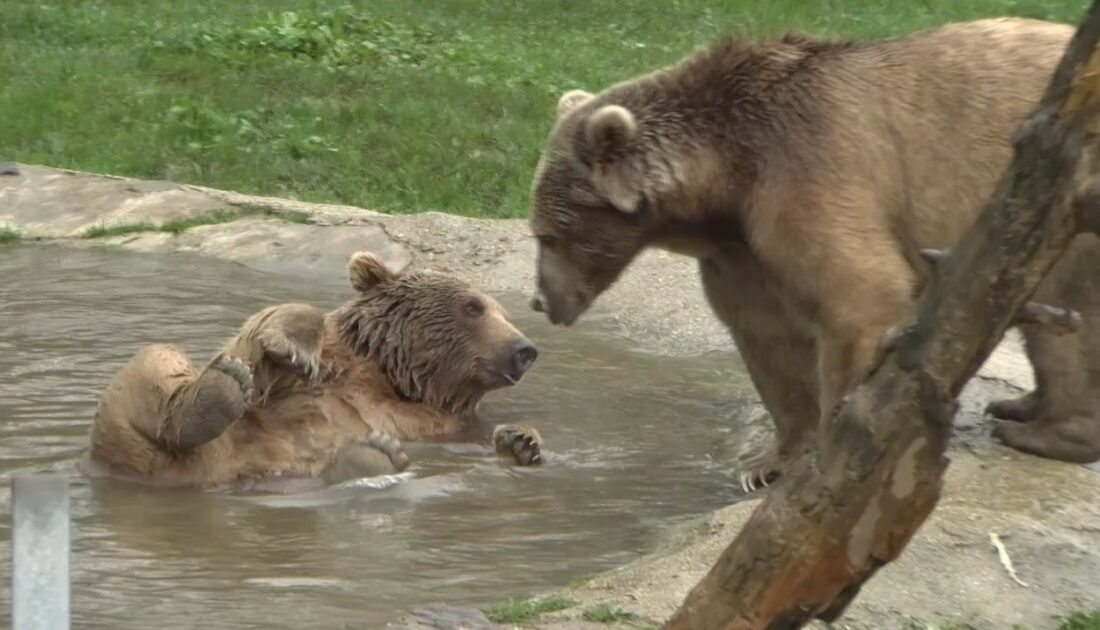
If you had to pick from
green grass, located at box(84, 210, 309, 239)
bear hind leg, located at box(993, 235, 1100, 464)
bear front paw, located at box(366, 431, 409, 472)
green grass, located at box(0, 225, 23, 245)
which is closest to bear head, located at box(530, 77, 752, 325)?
bear front paw, located at box(366, 431, 409, 472)

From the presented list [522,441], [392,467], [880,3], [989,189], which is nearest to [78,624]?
[392,467]

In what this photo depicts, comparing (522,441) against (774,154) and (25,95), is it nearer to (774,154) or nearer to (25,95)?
(774,154)

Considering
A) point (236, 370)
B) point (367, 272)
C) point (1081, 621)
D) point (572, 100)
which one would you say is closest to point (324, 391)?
point (367, 272)

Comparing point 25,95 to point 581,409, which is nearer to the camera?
point 581,409

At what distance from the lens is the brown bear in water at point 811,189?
6066 mm

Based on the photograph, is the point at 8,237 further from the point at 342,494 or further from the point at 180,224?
the point at 342,494

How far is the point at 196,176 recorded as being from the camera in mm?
13688

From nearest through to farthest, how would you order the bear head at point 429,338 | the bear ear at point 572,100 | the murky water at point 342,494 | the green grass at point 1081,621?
the green grass at point 1081,621 → the murky water at point 342,494 → the bear ear at point 572,100 → the bear head at point 429,338

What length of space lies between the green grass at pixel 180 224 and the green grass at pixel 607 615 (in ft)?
23.7

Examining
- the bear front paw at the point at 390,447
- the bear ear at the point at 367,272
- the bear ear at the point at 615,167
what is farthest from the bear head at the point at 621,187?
the bear ear at the point at 367,272

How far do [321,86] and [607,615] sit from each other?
39.2ft

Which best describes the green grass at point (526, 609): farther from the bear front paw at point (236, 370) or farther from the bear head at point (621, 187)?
the bear head at point (621, 187)

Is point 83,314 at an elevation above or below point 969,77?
below

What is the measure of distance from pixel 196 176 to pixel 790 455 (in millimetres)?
7881
